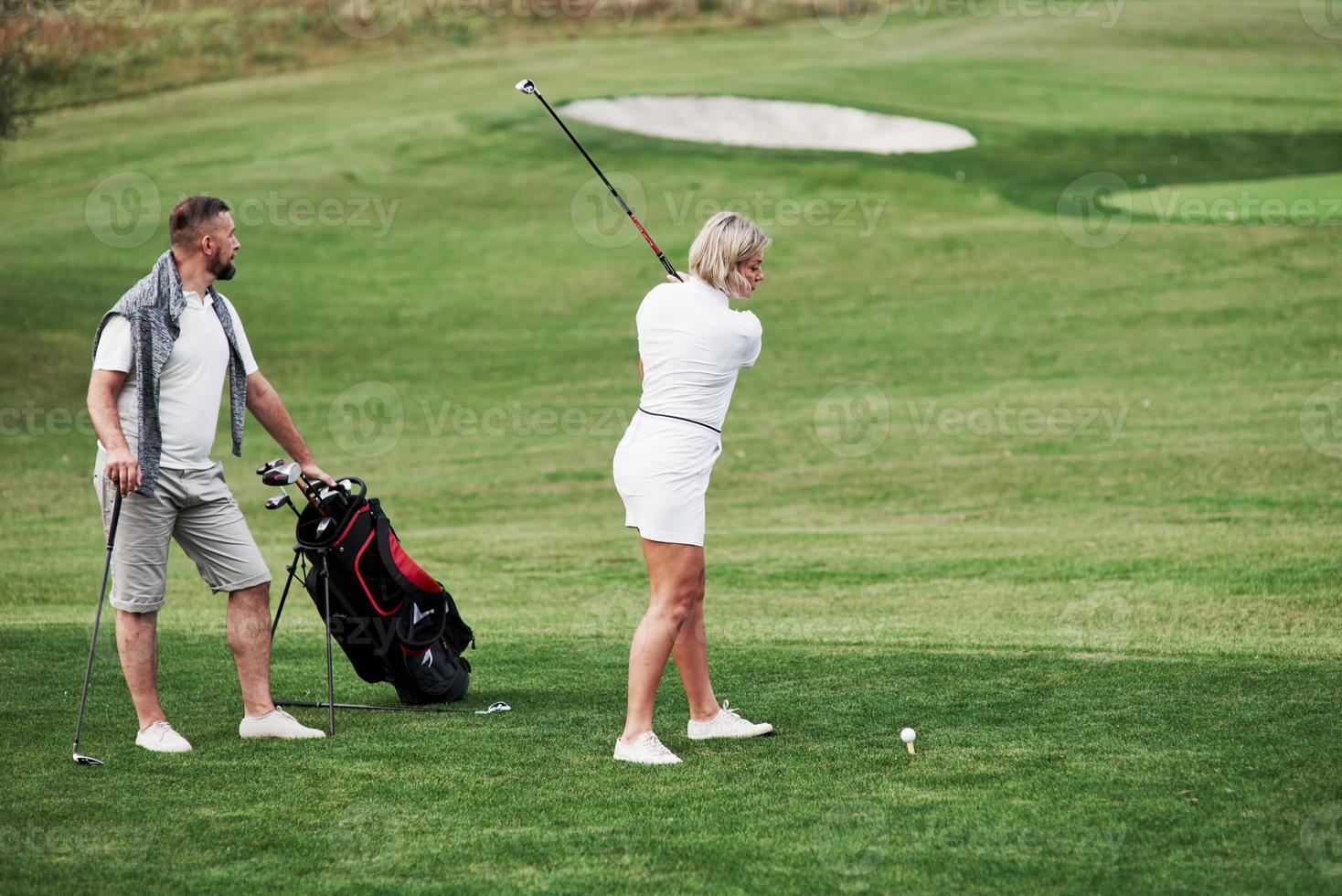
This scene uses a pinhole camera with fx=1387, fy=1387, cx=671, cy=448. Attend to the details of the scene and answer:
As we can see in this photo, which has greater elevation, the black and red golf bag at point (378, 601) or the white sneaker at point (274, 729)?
the black and red golf bag at point (378, 601)

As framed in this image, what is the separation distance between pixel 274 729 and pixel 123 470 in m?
1.29

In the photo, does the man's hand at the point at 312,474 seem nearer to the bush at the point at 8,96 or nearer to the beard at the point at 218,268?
the beard at the point at 218,268

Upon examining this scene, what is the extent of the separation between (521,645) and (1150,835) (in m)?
4.70

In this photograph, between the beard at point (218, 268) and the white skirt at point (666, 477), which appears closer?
the white skirt at point (666, 477)

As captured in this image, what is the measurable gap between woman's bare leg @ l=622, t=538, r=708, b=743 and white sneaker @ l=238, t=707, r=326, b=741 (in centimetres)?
144

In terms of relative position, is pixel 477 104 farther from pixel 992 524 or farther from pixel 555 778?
pixel 555 778

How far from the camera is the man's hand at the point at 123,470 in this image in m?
5.45

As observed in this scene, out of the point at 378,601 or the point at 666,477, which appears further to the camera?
the point at 378,601

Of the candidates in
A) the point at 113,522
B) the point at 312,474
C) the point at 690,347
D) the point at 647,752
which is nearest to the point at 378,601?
the point at 312,474

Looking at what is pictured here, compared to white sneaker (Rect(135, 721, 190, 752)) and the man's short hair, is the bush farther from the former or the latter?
white sneaker (Rect(135, 721, 190, 752))

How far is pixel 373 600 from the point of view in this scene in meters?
6.39

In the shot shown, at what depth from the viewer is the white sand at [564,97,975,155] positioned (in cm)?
2805

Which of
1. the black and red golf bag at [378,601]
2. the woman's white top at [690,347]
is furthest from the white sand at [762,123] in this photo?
the woman's white top at [690,347]

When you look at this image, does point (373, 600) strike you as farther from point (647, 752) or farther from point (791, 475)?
point (791, 475)
